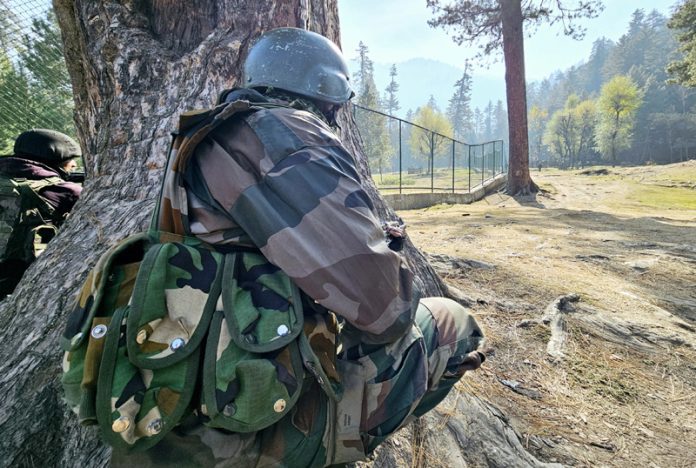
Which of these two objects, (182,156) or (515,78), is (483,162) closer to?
(515,78)

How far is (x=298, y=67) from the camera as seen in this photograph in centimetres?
155

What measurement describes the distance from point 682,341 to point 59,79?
11.5 m

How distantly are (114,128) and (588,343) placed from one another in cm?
314

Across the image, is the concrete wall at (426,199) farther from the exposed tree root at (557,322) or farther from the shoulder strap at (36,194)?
the shoulder strap at (36,194)

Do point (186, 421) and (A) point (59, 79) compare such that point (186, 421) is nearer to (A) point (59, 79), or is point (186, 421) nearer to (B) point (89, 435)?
(B) point (89, 435)

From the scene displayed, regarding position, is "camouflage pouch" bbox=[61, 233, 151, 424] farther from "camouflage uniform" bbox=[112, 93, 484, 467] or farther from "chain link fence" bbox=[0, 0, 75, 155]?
"chain link fence" bbox=[0, 0, 75, 155]

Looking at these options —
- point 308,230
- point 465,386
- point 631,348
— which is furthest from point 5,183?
point 631,348

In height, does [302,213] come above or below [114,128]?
below

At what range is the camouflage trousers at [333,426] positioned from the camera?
1.02 m

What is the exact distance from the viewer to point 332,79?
1612 mm

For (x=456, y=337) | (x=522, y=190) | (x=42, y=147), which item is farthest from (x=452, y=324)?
(x=522, y=190)

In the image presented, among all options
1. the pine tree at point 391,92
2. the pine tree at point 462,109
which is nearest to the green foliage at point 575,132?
the pine tree at point 462,109

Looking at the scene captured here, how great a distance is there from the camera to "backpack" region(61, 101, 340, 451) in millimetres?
944

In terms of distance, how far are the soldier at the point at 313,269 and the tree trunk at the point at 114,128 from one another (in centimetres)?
66
